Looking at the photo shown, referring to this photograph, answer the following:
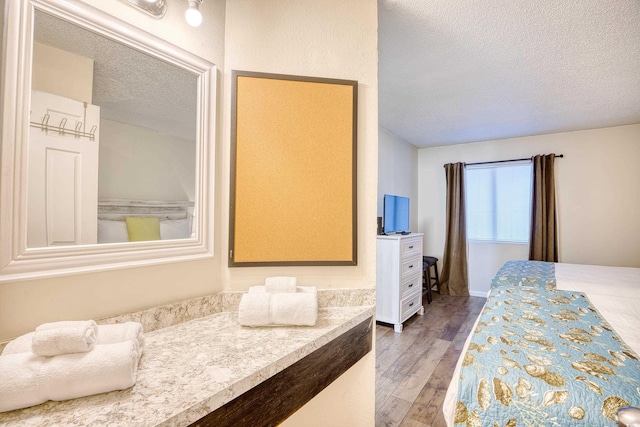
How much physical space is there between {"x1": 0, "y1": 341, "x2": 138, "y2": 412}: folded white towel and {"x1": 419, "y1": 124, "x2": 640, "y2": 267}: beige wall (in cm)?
498

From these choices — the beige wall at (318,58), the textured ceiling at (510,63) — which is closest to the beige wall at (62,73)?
the beige wall at (318,58)

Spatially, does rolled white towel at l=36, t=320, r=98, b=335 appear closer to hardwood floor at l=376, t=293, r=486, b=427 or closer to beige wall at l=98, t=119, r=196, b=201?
beige wall at l=98, t=119, r=196, b=201

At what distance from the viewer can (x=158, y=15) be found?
1.04 meters

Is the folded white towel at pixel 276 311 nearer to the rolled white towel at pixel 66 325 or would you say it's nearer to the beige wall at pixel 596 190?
the rolled white towel at pixel 66 325

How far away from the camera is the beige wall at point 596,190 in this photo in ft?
11.4

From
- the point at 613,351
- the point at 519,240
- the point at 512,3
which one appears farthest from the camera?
the point at 519,240

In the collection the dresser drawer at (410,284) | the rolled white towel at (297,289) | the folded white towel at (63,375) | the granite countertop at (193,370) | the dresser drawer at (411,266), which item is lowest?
the dresser drawer at (410,284)

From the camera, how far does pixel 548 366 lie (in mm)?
1059

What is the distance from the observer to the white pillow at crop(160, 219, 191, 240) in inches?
42.9

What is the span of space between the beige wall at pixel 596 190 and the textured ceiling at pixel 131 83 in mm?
4613

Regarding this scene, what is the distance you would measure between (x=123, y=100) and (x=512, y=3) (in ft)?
6.56

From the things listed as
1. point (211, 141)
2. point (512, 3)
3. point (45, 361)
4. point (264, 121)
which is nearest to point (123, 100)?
point (211, 141)

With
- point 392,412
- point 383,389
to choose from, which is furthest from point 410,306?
point 392,412

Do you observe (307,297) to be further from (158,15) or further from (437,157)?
(437,157)
